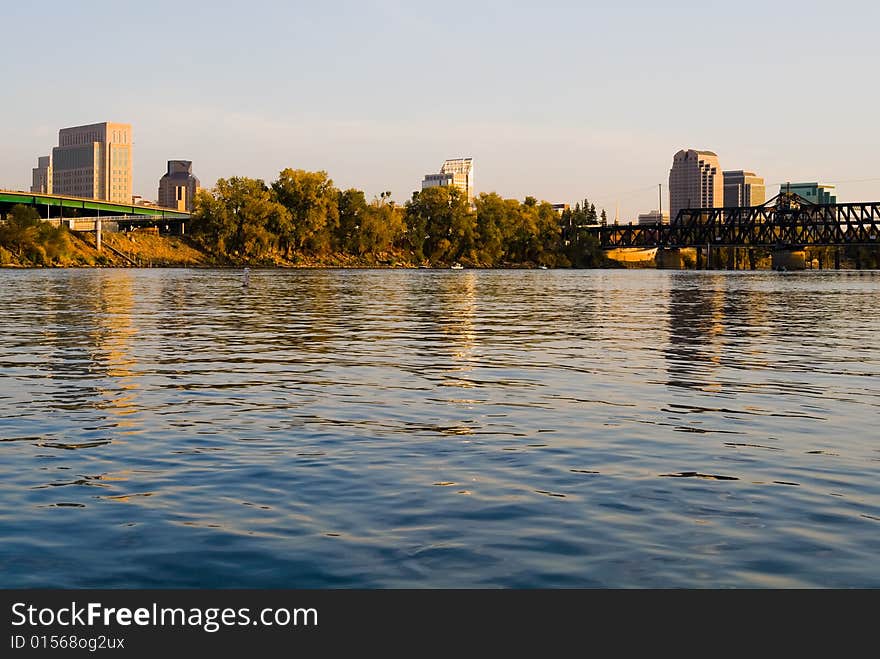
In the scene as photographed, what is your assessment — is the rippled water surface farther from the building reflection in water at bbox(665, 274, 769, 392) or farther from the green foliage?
the green foliage

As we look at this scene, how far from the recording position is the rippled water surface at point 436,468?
1082cm

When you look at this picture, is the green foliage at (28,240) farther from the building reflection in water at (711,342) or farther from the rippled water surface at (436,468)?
the rippled water surface at (436,468)

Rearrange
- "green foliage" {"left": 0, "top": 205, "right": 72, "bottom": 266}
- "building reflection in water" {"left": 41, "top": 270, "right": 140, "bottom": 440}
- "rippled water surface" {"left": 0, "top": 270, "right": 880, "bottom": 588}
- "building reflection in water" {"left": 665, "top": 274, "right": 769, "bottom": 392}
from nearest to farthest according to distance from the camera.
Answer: "rippled water surface" {"left": 0, "top": 270, "right": 880, "bottom": 588} < "building reflection in water" {"left": 41, "top": 270, "right": 140, "bottom": 440} < "building reflection in water" {"left": 665, "top": 274, "right": 769, "bottom": 392} < "green foliage" {"left": 0, "top": 205, "right": 72, "bottom": 266}

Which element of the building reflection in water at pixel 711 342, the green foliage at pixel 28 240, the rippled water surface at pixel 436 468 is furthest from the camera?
the green foliage at pixel 28 240

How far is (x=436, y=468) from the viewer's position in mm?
15461

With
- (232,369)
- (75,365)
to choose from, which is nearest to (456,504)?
(232,369)

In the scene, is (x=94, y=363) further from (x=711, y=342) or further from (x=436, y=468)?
(x=711, y=342)

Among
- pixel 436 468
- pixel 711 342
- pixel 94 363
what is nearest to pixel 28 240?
pixel 711 342

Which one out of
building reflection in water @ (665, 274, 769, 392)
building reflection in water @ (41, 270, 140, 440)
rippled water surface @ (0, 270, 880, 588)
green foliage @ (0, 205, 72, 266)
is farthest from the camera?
green foliage @ (0, 205, 72, 266)

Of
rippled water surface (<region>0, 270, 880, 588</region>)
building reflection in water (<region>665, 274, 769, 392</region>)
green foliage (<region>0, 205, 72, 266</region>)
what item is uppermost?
green foliage (<region>0, 205, 72, 266</region>)

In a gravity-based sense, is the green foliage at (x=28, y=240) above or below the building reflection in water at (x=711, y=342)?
above

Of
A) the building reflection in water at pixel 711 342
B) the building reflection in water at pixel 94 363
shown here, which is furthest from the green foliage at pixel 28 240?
the building reflection in water at pixel 711 342

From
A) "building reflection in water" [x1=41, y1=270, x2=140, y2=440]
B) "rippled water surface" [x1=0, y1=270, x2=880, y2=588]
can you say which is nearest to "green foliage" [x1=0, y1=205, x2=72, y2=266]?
"building reflection in water" [x1=41, y1=270, x2=140, y2=440]

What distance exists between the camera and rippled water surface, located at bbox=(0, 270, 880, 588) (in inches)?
426
